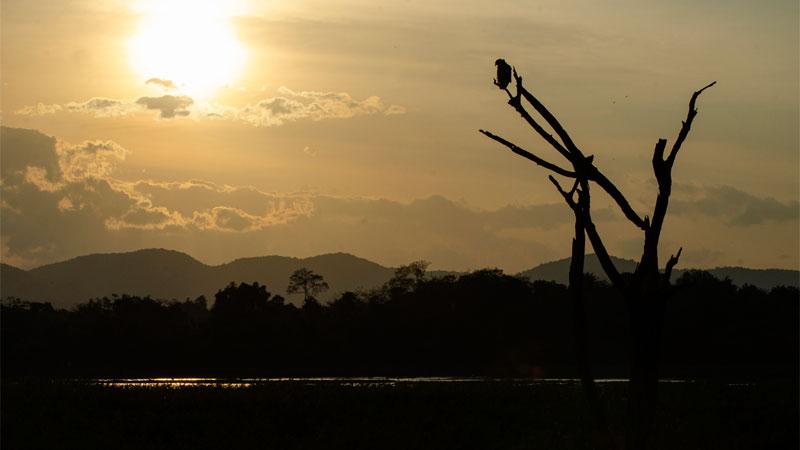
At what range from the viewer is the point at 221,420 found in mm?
34219

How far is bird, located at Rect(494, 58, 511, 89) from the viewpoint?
1107cm

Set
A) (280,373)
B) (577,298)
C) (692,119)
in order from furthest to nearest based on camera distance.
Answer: (280,373)
(692,119)
(577,298)

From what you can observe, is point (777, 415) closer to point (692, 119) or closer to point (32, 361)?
point (692, 119)

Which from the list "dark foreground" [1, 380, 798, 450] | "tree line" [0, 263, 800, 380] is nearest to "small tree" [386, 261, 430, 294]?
"tree line" [0, 263, 800, 380]

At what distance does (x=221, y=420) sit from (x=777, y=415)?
15083 millimetres

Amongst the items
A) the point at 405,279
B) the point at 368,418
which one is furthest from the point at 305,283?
the point at 368,418

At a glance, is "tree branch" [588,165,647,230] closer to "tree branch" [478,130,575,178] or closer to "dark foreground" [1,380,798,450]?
"tree branch" [478,130,575,178]

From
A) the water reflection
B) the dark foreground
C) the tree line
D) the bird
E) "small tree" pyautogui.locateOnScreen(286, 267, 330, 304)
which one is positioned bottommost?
the dark foreground

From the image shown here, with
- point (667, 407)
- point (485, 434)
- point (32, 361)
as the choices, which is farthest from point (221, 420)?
point (32, 361)

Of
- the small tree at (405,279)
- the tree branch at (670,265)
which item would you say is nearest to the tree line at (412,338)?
the small tree at (405,279)

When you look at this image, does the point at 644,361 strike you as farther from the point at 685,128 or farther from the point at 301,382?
the point at 301,382

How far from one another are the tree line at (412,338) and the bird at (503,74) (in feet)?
212

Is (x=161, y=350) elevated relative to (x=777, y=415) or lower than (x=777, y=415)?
elevated

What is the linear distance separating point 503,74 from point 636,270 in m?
2.20
